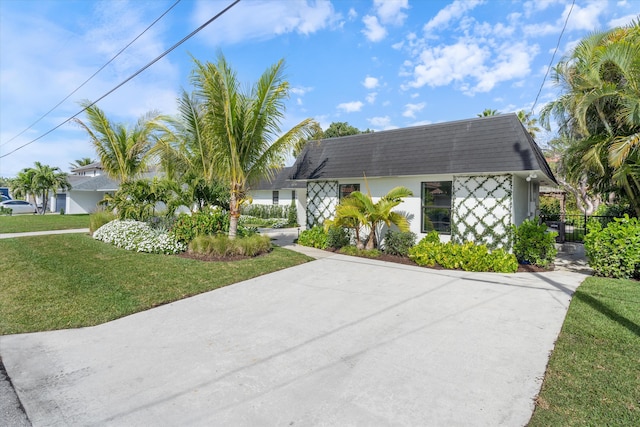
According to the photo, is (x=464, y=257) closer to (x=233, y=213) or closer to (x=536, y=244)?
(x=536, y=244)

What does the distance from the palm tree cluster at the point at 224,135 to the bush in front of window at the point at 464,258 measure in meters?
4.98

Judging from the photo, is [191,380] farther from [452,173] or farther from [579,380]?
[452,173]

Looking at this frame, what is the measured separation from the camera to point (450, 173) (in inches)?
382

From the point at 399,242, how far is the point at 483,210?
2.62 metres

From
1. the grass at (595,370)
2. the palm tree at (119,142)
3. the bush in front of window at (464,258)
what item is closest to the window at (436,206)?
the bush in front of window at (464,258)

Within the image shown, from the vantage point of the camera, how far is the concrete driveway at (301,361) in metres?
2.80

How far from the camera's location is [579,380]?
3236 millimetres

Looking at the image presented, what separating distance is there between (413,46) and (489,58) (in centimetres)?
259

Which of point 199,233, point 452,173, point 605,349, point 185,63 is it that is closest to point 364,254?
point 452,173

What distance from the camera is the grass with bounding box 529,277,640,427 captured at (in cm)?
271

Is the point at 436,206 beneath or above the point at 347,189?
beneath

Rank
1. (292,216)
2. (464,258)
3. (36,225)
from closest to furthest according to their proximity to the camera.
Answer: (464,258) → (36,225) → (292,216)

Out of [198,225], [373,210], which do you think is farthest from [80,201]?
[373,210]

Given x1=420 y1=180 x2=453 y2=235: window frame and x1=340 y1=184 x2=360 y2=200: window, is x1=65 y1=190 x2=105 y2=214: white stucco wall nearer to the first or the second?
x1=340 y1=184 x2=360 y2=200: window
